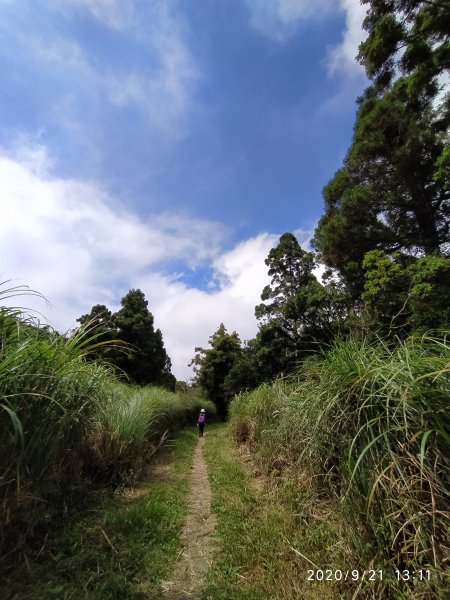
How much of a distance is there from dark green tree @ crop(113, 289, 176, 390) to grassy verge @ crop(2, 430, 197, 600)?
18.2m

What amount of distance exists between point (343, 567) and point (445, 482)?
3.00 ft

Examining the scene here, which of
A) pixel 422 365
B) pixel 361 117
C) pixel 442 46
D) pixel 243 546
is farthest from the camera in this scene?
pixel 361 117

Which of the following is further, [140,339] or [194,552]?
[140,339]

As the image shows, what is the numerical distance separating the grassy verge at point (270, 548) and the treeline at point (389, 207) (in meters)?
1.98

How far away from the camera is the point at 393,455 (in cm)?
189

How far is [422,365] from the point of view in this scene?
6.98 feet

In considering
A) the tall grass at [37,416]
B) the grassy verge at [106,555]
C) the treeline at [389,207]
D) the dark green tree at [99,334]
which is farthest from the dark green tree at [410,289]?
the tall grass at [37,416]

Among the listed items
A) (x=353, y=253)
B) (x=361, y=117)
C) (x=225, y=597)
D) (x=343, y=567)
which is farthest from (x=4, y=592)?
(x=361, y=117)

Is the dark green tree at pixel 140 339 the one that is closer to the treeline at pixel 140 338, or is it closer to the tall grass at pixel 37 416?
the treeline at pixel 140 338

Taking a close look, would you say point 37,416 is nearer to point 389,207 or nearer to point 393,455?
point 393,455

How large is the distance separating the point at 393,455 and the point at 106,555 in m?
2.41

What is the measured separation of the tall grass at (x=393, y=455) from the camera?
Answer: 1678 mm

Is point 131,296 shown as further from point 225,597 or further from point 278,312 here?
point 225,597

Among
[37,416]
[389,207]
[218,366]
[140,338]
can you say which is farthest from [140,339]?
[37,416]
